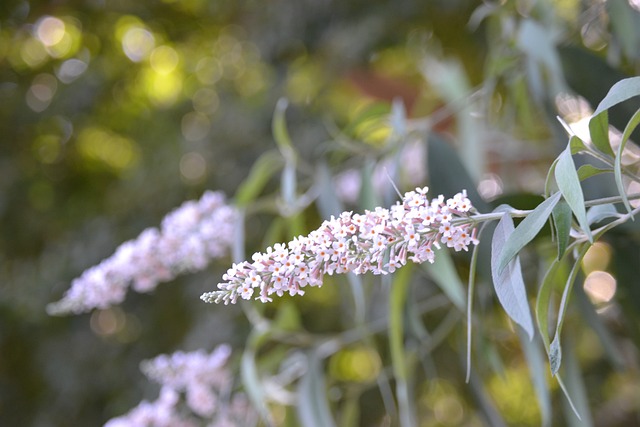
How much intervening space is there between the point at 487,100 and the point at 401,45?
63 cm

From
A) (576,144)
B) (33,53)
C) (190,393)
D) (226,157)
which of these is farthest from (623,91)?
(33,53)

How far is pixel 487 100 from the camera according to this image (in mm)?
893

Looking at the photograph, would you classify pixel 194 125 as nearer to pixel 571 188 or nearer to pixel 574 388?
pixel 574 388

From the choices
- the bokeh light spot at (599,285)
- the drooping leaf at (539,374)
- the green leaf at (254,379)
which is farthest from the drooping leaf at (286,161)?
the bokeh light spot at (599,285)

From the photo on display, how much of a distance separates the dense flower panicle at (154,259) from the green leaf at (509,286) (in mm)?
383

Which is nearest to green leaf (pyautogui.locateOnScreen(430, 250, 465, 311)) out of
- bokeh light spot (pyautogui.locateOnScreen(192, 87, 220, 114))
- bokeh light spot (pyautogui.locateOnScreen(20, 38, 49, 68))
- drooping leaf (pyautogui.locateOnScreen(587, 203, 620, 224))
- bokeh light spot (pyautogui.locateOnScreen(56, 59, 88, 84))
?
drooping leaf (pyautogui.locateOnScreen(587, 203, 620, 224))

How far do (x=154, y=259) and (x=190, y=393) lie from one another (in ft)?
0.52

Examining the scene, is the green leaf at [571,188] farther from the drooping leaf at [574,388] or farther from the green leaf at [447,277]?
the drooping leaf at [574,388]

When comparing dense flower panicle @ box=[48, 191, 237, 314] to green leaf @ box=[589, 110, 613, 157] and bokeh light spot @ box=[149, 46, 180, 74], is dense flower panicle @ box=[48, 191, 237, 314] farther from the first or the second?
bokeh light spot @ box=[149, 46, 180, 74]

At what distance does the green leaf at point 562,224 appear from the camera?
411mm

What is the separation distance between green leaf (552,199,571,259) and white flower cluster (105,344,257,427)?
473 millimetres

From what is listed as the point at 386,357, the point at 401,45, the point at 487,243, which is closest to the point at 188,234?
the point at 487,243

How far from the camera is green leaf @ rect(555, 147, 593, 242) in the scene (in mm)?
383

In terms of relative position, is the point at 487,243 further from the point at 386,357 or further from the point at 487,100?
the point at 386,357
